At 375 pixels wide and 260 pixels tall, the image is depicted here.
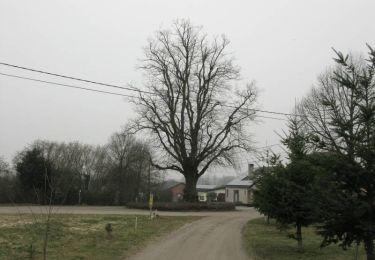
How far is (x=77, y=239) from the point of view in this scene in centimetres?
→ 2105

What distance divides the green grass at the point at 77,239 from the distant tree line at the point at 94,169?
2997 cm

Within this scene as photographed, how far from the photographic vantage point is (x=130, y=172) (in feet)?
238

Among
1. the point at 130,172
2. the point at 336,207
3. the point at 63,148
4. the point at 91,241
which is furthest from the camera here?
the point at 63,148

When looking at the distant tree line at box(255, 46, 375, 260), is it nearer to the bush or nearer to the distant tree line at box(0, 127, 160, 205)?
the bush

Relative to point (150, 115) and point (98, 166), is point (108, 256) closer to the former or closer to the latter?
point (150, 115)

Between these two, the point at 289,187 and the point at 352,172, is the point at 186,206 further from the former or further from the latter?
the point at 352,172

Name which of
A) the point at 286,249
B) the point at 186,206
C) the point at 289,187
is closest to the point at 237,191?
the point at 186,206

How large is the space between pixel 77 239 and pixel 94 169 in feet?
198

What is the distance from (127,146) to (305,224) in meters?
59.3

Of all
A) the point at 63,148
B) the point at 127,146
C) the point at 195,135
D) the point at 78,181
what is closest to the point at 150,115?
the point at 195,135

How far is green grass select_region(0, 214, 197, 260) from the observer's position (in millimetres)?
16609

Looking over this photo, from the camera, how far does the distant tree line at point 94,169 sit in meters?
57.9

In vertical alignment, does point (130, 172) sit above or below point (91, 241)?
above

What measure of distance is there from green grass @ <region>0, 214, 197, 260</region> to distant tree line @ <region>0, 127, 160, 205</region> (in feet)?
98.3
